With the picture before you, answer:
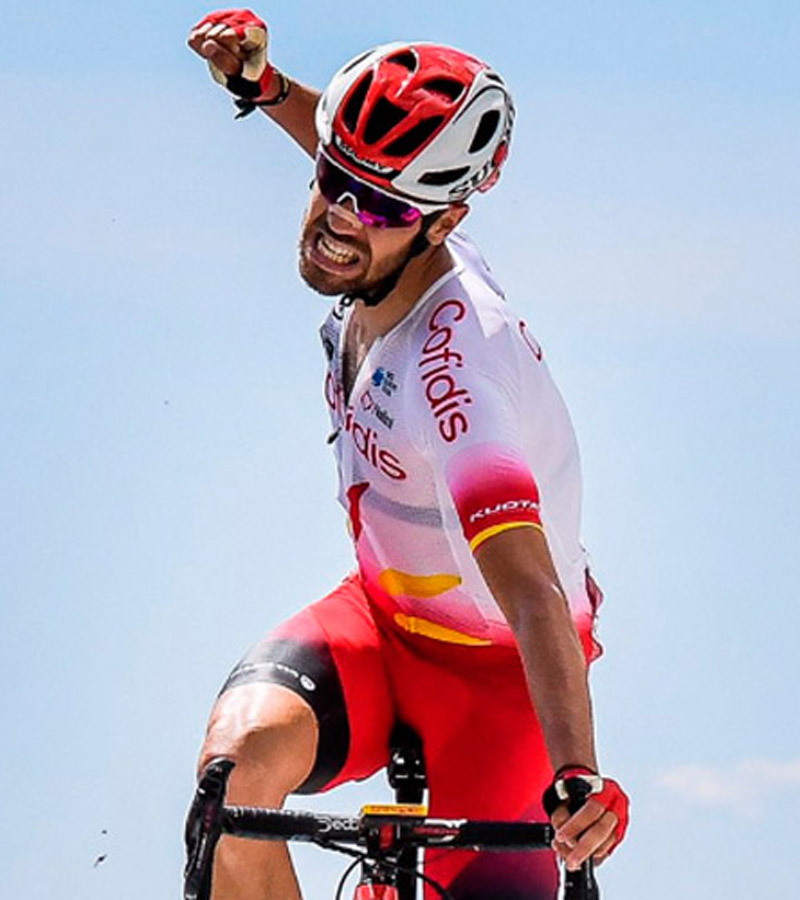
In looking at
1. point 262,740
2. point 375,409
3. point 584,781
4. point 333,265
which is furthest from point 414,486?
point 584,781

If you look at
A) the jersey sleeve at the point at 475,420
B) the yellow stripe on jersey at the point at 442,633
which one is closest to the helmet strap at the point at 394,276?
the jersey sleeve at the point at 475,420

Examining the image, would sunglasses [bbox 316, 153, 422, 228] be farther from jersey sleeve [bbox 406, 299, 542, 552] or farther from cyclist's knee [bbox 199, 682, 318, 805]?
cyclist's knee [bbox 199, 682, 318, 805]

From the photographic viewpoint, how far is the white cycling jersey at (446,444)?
6000mm

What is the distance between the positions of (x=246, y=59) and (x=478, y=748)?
7.10 feet

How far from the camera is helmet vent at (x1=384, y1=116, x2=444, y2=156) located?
248 inches

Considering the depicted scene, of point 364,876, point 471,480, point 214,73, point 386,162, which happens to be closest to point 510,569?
point 471,480

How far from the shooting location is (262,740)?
19.5ft

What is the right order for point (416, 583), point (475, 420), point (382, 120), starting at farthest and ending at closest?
point (416, 583)
point (382, 120)
point (475, 420)

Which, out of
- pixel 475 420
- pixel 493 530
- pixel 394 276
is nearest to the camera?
pixel 493 530

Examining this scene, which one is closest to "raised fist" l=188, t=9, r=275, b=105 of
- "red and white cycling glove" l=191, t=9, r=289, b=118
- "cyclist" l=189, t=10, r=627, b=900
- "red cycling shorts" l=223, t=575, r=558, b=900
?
"red and white cycling glove" l=191, t=9, r=289, b=118

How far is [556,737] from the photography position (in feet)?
17.4

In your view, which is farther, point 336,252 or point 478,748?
point 478,748

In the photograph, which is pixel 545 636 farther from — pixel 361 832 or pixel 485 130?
pixel 485 130

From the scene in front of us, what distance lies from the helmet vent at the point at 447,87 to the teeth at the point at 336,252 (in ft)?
1.54
